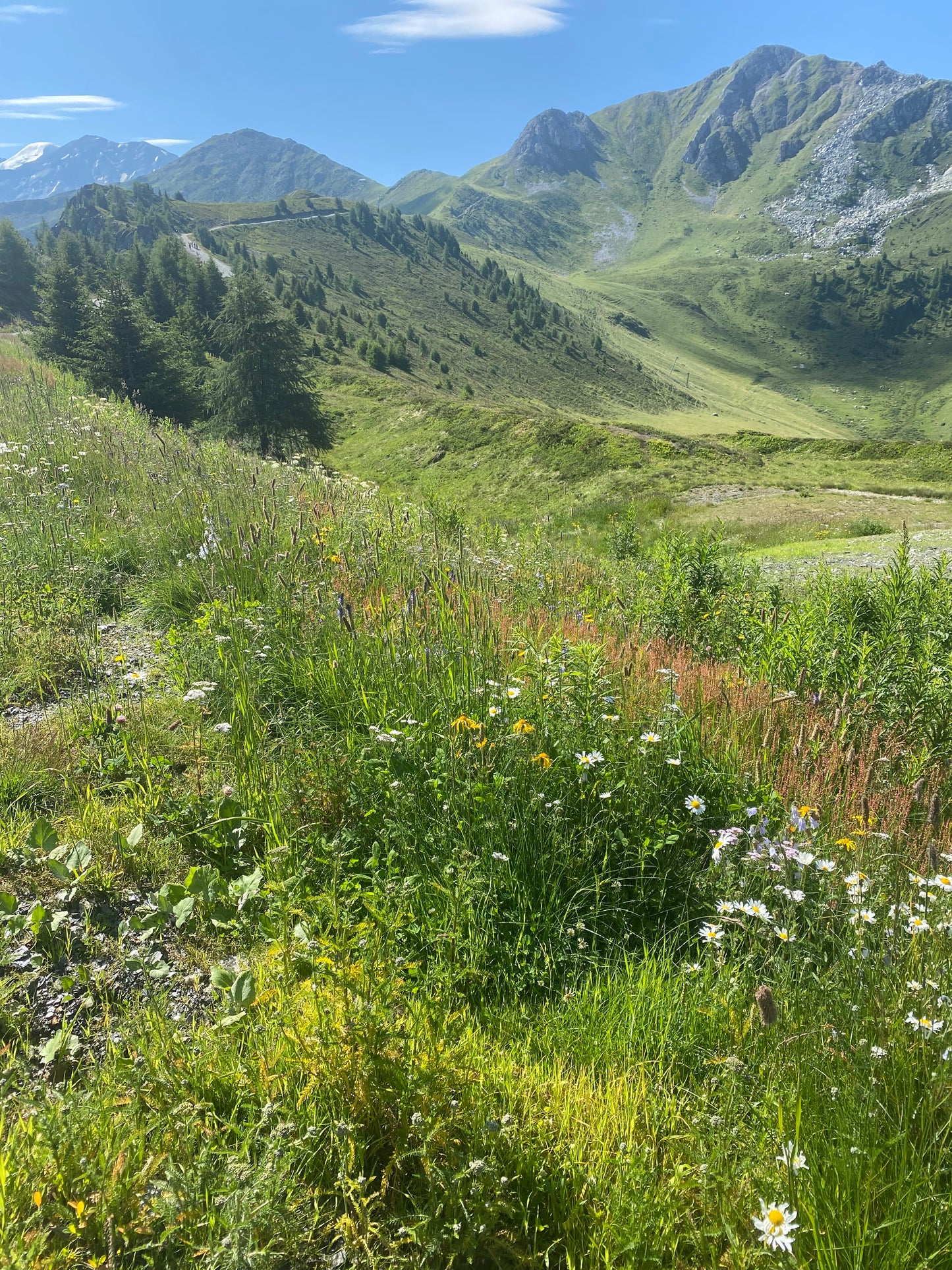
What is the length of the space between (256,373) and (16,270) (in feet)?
287

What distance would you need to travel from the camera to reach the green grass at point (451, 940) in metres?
1.71

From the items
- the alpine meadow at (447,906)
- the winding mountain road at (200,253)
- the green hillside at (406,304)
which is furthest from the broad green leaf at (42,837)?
the winding mountain road at (200,253)

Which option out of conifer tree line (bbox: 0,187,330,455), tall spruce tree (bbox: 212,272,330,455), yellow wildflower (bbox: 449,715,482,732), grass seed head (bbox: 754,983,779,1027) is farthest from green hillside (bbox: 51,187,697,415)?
grass seed head (bbox: 754,983,779,1027)

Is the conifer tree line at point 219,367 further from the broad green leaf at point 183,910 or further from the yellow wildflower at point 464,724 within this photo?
the broad green leaf at point 183,910

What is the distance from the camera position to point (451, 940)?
2613 millimetres

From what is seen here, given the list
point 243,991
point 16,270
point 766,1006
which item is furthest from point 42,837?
point 16,270

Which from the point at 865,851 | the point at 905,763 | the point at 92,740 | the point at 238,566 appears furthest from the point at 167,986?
the point at 905,763

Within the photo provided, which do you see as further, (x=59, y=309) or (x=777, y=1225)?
(x=59, y=309)

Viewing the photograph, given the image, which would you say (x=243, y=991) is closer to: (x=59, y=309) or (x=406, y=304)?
(x=59, y=309)

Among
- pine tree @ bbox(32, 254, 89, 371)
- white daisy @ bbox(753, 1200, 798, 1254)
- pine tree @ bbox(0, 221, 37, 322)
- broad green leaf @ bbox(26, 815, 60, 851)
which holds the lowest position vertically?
white daisy @ bbox(753, 1200, 798, 1254)

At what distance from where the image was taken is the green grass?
1.71 meters

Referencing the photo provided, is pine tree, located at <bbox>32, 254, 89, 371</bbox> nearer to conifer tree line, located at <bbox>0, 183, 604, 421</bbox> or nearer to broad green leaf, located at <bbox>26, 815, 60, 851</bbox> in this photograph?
conifer tree line, located at <bbox>0, 183, 604, 421</bbox>

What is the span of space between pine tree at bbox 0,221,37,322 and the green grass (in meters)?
109

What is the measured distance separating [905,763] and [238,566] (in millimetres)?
5099
